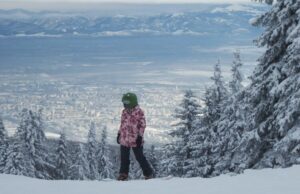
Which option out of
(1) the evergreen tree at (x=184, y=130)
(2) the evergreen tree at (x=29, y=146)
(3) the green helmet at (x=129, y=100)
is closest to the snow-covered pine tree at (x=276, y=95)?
(3) the green helmet at (x=129, y=100)

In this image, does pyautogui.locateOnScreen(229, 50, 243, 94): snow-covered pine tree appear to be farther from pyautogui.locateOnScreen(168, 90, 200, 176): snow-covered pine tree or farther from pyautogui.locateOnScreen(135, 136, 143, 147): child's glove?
pyautogui.locateOnScreen(135, 136, 143, 147): child's glove

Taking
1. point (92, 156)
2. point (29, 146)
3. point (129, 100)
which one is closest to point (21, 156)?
point (29, 146)

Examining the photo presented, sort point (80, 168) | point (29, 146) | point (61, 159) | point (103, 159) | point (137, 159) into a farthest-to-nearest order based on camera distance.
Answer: point (103, 159) < point (80, 168) < point (61, 159) < point (29, 146) < point (137, 159)

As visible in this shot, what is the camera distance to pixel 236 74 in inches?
1110

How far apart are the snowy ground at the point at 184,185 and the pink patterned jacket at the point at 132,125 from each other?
202 cm

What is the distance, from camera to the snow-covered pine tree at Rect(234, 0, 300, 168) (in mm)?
13984

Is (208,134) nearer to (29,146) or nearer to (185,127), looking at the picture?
(185,127)

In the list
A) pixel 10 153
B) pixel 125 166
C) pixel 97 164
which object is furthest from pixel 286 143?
pixel 97 164

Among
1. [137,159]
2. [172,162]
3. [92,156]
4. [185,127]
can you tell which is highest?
[137,159]

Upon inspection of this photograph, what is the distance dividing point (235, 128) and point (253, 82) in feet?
21.4

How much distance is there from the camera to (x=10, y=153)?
34.7 metres

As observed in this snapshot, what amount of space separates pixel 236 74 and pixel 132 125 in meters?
16.1

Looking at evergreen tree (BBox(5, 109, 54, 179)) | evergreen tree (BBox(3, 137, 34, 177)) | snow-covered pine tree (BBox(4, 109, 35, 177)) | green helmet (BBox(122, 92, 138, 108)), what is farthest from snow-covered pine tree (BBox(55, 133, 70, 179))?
green helmet (BBox(122, 92, 138, 108))

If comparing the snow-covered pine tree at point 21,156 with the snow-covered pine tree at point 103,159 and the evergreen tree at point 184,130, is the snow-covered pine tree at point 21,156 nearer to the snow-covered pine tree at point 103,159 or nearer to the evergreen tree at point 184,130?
the evergreen tree at point 184,130
